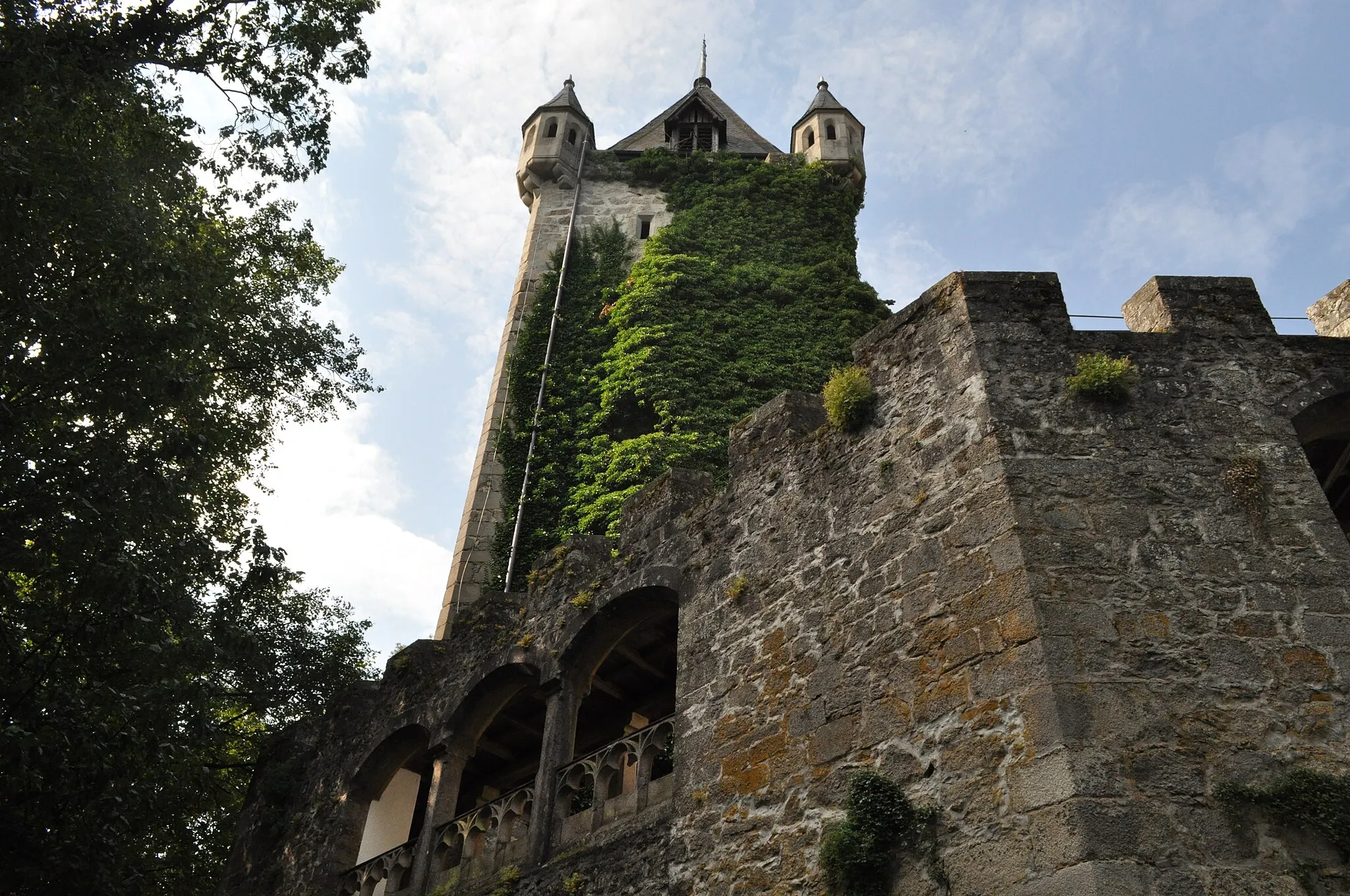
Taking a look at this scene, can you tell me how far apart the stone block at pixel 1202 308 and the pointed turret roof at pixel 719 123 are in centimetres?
1811

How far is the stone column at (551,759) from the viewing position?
9.66m

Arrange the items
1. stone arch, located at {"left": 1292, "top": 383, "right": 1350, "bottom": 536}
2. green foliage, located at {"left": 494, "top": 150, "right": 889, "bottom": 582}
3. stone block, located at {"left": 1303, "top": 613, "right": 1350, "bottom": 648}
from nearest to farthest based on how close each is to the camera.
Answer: stone block, located at {"left": 1303, "top": 613, "right": 1350, "bottom": 648} → stone arch, located at {"left": 1292, "top": 383, "right": 1350, "bottom": 536} → green foliage, located at {"left": 494, "top": 150, "right": 889, "bottom": 582}

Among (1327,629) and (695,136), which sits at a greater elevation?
(695,136)

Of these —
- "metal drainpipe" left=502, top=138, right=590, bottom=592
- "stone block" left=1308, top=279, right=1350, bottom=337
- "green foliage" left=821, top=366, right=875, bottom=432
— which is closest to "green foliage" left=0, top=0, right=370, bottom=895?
"metal drainpipe" left=502, top=138, right=590, bottom=592

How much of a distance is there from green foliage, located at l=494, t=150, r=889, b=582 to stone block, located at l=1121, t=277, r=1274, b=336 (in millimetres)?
8512

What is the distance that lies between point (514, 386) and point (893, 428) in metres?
12.5

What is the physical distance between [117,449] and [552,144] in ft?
55.2

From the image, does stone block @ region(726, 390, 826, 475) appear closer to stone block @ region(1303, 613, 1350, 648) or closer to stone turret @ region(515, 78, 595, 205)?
stone block @ region(1303, 613, 1350, 648)

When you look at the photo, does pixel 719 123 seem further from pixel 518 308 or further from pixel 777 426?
pixel 777 426

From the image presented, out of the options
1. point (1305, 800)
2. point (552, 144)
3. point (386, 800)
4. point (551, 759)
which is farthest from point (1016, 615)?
point (552, 144)

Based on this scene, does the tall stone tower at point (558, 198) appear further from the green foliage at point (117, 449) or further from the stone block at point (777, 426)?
the stone block at point (777, 426)

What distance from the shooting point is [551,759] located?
10.2 metres

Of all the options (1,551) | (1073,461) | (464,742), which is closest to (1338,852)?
(1073,461)

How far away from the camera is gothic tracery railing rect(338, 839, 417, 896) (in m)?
11.1
